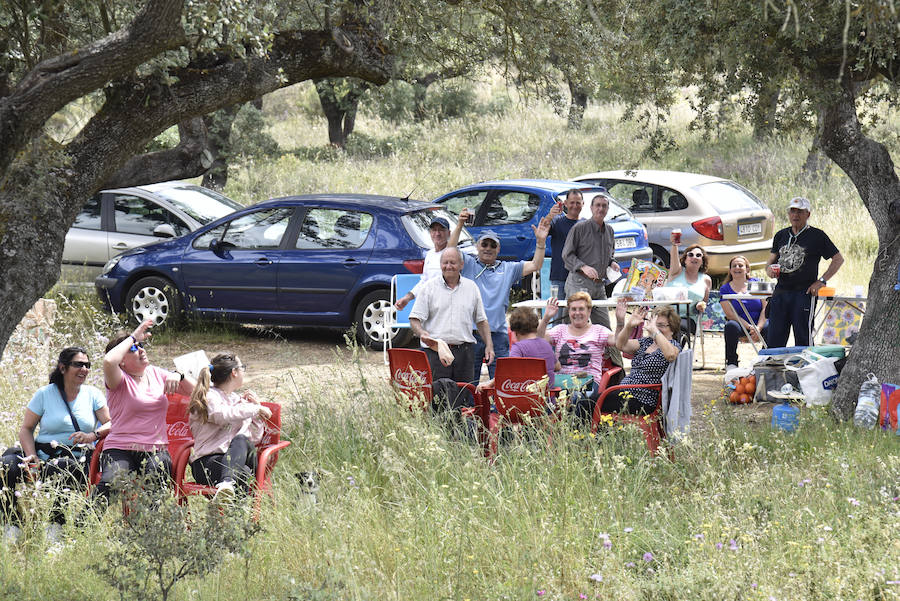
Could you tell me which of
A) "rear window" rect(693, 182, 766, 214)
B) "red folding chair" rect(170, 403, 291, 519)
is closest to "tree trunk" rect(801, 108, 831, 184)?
"rear window" rect(693, 182, 766, 214)

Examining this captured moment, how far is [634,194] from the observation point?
49.1 ft

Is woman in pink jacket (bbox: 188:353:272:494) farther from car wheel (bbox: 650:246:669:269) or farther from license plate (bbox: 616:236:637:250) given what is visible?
car wheel (bbox: 650:246:669:269)

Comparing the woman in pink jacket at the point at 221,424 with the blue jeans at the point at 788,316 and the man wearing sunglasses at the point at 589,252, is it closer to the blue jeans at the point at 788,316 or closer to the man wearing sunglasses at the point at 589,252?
the man wearing sunglasses at the point at 589,252

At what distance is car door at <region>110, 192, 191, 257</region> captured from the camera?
1308 centimetres

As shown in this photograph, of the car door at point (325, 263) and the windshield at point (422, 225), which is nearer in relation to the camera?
the windshield at point (422, 225)

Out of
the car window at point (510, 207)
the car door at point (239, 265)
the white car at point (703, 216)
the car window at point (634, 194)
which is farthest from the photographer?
the car window at point (634, 194)

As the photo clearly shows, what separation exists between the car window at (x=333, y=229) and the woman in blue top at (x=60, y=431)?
4.92 metres

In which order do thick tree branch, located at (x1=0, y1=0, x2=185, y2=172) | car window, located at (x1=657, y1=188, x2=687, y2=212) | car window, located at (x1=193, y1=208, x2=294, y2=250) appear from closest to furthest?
thick tree branch, located at (x1=0, y1=0, x2=185, y2=172)
car window, located at (x1=193, y1=208, x2=294, y2=250)
car window, located at (x1=657, y1=188, x2=687, y2=212)

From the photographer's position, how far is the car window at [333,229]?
11.0m

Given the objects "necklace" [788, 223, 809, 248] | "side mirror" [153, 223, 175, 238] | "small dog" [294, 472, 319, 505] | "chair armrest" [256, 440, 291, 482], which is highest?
"necklace" [788, 223, 809, 248]

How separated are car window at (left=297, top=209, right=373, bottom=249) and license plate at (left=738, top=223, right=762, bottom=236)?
19.3 ft

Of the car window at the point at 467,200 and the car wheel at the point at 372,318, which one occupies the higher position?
the car window at the point at 467,200

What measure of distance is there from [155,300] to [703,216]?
24.1ft

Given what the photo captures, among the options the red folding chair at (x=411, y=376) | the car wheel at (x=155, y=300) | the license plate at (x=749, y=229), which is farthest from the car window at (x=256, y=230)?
the license plate at (x=749, y=229)
